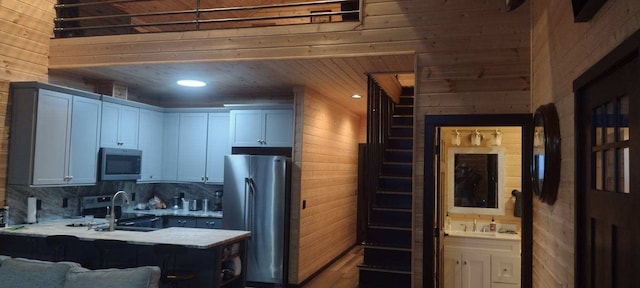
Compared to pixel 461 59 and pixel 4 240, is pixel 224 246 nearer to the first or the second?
pixel 4 240

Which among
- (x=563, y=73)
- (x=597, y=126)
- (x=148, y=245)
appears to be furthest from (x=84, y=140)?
(x=597, y=126)

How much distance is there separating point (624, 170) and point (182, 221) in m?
5.07

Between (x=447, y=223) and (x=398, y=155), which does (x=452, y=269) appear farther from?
(x=398, y=155)

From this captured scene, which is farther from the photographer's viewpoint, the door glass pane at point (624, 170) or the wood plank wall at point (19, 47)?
the wood plank wall at point (19, 47)

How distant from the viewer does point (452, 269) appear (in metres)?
4.81

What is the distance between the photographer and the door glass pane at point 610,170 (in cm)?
180

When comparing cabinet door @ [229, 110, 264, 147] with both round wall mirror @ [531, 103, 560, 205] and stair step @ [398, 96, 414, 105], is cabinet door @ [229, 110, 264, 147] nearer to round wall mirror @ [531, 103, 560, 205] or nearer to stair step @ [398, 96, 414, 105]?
stair step @ [398, 96, 414, 105]

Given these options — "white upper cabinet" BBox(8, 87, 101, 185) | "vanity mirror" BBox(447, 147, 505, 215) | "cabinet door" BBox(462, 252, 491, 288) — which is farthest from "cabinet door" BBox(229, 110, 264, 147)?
"cabinet door" BBox(462, 252, 491, 288)

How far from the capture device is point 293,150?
5535 millimetres

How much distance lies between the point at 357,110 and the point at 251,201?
9.40 ft

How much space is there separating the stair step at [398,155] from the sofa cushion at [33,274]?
13.4 ft

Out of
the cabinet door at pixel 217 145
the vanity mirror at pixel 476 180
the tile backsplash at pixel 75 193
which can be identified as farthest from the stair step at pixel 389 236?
the tile backsplash at pixel 75 193

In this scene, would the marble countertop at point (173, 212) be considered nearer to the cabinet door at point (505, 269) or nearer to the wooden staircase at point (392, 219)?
the wooden staircase at point (392, 219)

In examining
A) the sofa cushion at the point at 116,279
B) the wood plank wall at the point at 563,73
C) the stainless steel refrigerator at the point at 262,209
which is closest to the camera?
the wood plank wall at the point at 563,73
